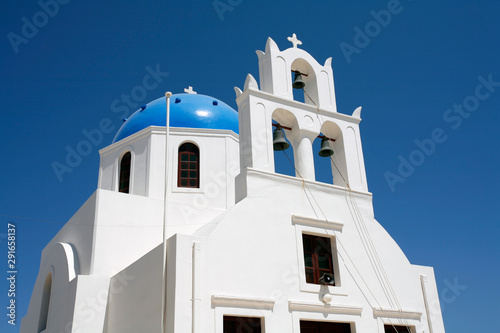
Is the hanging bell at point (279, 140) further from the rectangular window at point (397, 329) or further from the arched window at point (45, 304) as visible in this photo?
the arched window at point (45, 304)

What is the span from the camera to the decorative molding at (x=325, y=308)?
29.3ft

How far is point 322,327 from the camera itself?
9.36 m

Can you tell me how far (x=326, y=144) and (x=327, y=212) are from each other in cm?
177

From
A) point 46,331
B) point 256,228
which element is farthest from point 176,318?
point 46,331

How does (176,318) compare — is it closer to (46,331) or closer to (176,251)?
(176,251)

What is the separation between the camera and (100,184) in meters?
15.3

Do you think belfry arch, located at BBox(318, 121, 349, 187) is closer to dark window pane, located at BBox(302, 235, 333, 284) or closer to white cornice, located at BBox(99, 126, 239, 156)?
dark window pane, located at BBox(302, 235, 333, 284)

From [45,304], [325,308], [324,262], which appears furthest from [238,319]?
[45,304]

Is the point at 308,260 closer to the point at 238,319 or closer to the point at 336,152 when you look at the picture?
the point at 238,319

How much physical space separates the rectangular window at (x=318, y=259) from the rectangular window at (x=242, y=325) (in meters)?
1.59

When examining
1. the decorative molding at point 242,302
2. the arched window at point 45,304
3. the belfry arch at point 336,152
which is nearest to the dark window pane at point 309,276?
the decorative molding at point 242,302

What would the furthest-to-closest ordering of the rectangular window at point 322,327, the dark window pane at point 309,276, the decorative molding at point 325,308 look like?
the dark window pane at point 309,276
the rectangular window at point 322,327
the decorative molding at point 325,308

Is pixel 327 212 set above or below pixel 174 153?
below

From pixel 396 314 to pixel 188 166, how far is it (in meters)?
7.18
